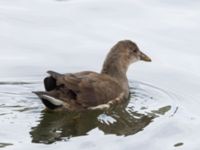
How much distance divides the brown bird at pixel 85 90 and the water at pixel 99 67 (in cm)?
14

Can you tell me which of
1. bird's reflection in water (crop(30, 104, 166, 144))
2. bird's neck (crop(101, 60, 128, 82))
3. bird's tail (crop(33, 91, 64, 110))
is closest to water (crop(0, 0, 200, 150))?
bird's reflection in water (crop(30, 104, 166, 144))

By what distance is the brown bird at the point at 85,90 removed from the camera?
12.8 m

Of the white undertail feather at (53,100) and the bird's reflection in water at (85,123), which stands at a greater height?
the white undertail feather at (53,100)

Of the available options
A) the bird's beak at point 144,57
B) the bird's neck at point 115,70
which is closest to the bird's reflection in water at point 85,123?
the bird's neck at point 115,70

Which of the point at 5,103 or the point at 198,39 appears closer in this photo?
the point at 5,103

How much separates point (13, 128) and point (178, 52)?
4.13m

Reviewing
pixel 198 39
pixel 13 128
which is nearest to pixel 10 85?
pixel 13 128

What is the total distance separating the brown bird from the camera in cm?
1278

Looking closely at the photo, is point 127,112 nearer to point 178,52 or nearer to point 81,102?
point 81,102

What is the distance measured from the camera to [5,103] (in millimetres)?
12828

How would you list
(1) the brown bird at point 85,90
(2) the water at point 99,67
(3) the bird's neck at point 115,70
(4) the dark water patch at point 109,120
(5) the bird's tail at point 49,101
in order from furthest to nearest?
1. (3) the bird's neck at point 115,70
2. (1) the brown bird at point 85,90
3. (5) the bird's tail at point 49,101
4. (4) the dark water patch at point 109,120
5. (2) the water at point 99,67

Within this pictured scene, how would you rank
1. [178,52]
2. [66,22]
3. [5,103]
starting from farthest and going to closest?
[66,22] < [178,52] < [5,103]

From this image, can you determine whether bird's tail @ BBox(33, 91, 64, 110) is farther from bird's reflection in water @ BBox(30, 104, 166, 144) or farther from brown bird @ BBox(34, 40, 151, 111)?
bird's reflection in water @ BBox(30, 104, 166, 144)

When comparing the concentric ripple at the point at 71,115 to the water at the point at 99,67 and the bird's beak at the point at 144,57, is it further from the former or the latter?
the bird's beak at the point at 144,57
